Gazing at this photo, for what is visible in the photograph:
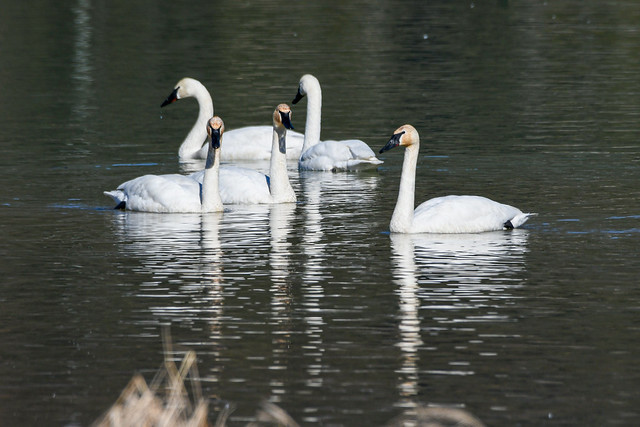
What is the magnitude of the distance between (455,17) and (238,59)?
49.2 feet

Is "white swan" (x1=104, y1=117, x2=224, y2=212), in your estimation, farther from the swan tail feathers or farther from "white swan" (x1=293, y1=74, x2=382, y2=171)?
the swan tail feathers

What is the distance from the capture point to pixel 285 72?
116 ft

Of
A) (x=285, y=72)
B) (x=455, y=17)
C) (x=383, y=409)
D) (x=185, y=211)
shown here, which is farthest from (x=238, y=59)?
(x=383, y=409)

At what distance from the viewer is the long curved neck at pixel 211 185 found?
18031 mm

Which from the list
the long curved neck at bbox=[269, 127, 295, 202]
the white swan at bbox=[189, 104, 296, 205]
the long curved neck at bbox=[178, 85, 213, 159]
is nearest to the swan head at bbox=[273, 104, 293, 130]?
the white swan at bbox=[189, 104, 296, 205]

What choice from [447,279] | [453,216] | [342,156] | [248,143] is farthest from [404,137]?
[248,143]

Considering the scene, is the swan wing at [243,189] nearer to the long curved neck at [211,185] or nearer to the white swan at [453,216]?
the long curved neck at [211,185]

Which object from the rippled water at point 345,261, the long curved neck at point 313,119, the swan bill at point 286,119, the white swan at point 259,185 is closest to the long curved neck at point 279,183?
the white swan at point 259,185

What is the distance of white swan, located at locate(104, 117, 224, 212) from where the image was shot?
1806 centimetres

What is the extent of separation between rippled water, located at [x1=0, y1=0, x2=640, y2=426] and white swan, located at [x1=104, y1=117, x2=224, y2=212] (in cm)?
23

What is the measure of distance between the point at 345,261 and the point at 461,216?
198cm

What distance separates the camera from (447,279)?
1323cm

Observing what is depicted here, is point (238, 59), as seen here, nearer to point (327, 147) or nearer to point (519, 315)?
point (327, 147)

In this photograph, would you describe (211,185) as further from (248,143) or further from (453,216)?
(248,143)
